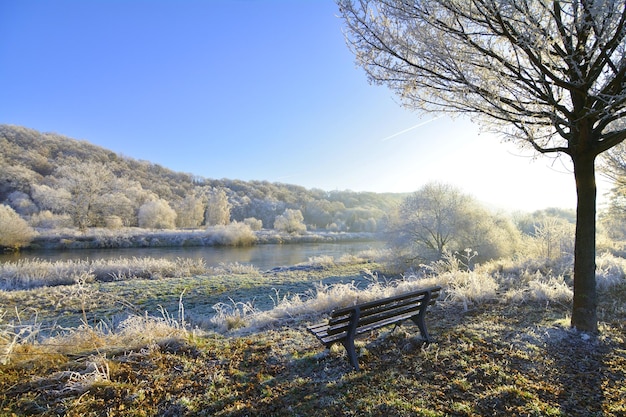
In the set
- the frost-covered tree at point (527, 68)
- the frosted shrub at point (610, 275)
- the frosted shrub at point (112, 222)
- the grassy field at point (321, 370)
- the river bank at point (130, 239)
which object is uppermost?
the frost-covered tree at point (527, 68)

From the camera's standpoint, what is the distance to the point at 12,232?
22953mm

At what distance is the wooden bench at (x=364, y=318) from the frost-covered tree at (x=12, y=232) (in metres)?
29.5

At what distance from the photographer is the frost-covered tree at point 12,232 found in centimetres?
2239

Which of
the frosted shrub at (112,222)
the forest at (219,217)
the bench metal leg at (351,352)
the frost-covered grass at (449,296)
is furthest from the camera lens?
the frosted shrub at (112,222)

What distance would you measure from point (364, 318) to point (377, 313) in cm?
20

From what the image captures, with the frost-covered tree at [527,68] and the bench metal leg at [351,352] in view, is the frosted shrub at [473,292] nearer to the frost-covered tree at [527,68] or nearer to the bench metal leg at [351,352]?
the frost-covered tree at [527,68]

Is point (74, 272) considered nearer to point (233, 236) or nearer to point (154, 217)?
point (233, 236)

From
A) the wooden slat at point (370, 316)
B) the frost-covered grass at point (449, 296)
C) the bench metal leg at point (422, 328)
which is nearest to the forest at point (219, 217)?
the frost-covered grass at point (449, 296)

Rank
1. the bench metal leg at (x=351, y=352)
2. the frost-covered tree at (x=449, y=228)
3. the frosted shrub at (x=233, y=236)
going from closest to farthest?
the bench metal leg at (x=351, y=352) < the frost-covered tree at (x=449, y=228) < the frosted shrub at (x=233, y=236)

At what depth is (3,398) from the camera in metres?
2.65

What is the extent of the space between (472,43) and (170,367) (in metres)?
5.54

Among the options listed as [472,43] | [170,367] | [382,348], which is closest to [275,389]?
[170,367]

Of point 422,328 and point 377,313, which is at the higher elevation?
point 377,313

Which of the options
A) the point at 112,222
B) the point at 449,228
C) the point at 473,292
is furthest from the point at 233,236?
the point at 473,292
